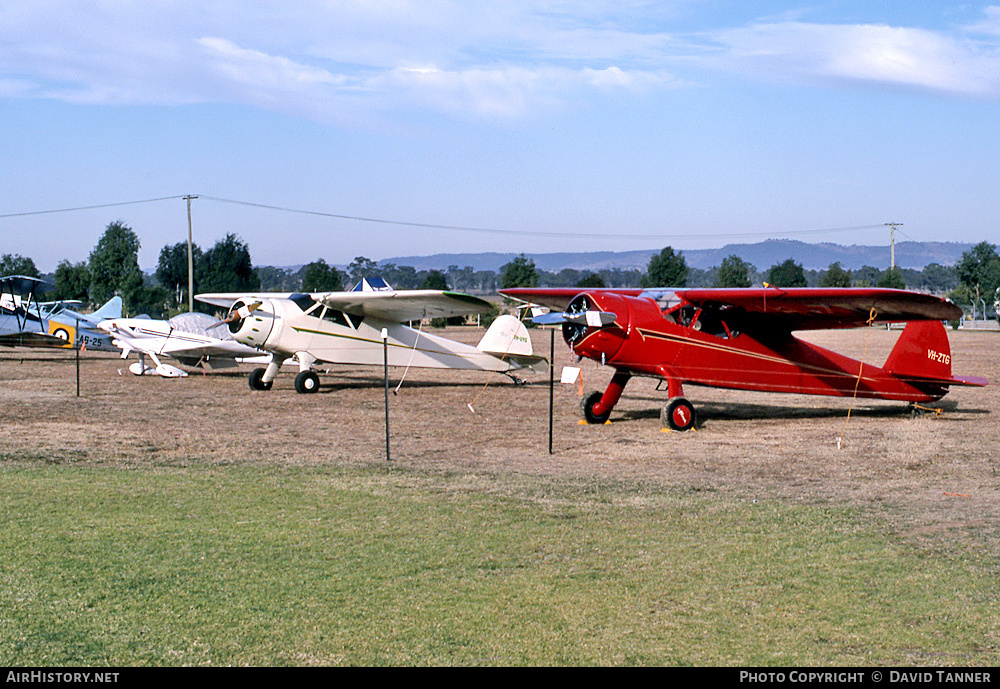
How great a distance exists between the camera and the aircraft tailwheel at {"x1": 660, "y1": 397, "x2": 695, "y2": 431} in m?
13.9

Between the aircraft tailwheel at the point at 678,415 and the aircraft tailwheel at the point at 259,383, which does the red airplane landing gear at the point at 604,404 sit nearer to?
the aircraft tailwheel at the point at 678,415

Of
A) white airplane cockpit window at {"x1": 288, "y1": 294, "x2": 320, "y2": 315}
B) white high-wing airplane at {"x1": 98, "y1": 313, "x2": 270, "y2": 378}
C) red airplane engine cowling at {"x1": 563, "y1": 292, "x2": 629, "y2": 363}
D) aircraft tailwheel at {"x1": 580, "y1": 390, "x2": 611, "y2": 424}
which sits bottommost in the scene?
aircraft tailwheel at {"x1": 580, "y1": 390, "x2": 611, "y2": 424}

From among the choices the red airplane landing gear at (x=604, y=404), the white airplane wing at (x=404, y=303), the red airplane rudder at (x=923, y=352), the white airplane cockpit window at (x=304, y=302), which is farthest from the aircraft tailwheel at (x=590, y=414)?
the white airplane cockpit window at (x=304, y=302)

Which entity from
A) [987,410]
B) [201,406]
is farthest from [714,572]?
[201,406]

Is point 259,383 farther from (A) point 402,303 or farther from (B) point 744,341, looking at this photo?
(B) point 744,341

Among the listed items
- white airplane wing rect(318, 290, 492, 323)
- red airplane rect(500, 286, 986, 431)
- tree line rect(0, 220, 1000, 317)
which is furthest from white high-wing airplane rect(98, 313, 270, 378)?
tree line rect(0, 220, 1000, 317)

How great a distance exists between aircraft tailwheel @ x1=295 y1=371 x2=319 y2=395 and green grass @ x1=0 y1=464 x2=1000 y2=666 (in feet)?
35.4

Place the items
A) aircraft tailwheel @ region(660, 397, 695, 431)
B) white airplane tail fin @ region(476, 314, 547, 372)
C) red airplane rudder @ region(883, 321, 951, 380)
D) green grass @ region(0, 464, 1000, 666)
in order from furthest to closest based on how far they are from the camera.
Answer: white airplane tail fin @ region(476, 314, 547, 372)
red airplane rudder @ region(883, 321, 951, 380)
aircraft tailwheel @ region(660, 397, 695, 431)
green grass @ region(0, 464, 1000, 666)

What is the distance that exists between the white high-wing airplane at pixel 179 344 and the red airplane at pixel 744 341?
1072 centimetres

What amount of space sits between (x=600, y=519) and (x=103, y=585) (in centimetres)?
384

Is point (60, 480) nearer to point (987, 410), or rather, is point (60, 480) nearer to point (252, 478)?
point (252, 478)

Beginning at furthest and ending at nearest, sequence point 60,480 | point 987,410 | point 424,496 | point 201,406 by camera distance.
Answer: point 201,406, point 987,410, point 60,480, point 424,496

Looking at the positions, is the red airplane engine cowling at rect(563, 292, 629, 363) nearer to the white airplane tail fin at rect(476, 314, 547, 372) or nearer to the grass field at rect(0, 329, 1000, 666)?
the grass field at rect(0, 329, 1000, 666)

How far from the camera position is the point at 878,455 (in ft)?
37.1
